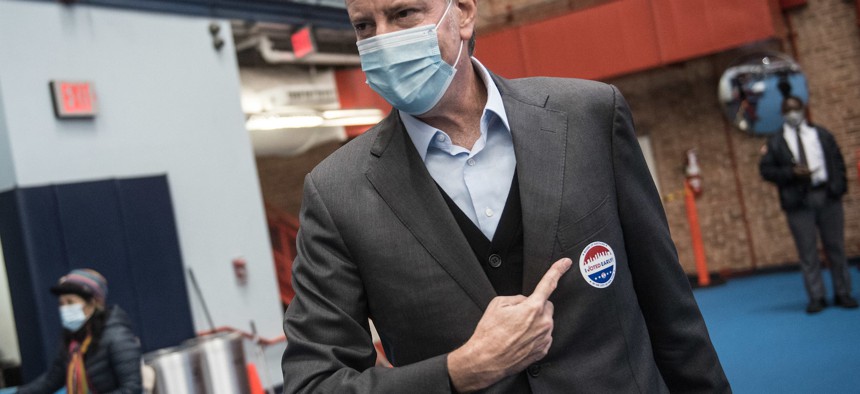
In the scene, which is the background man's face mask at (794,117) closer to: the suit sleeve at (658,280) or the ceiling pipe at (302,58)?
the ceiling pipe at (302,58)

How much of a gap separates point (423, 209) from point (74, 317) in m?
4.50

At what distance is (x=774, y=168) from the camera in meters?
7.73

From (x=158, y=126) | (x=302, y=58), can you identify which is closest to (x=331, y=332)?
(x=158, y=126)

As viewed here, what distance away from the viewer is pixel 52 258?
6926 millimetres

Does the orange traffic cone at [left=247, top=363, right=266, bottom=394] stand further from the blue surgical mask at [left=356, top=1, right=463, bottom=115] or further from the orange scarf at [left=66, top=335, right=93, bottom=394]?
the blue surgical mask at [left=356, top=1, right=463, bottom=115]

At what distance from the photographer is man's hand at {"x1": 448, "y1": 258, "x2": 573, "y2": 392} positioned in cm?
138

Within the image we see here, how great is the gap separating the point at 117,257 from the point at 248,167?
2.02 metres

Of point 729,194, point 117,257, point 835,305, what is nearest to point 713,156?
point 729,194

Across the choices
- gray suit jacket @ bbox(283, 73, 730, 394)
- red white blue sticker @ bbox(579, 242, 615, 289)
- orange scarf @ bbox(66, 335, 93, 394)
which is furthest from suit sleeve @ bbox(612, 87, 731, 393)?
orange scarf @ bbox(66, 335, 93, 394)

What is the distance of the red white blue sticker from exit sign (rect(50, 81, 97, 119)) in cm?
671

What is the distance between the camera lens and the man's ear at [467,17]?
179cm

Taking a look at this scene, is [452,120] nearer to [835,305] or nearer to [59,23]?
[59,23]

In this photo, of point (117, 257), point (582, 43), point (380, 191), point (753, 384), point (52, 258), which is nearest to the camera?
point (380, 191)

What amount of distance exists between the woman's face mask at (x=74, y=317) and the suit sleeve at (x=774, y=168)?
619cm
